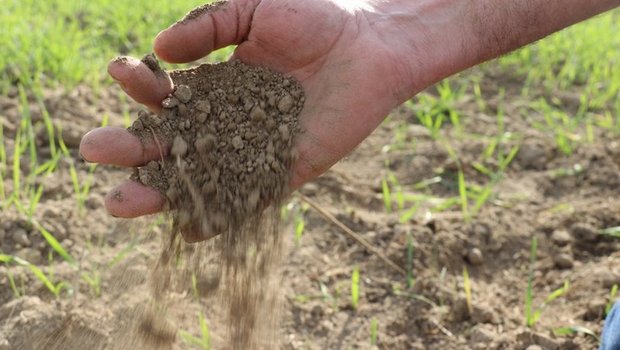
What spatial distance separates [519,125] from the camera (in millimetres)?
3627

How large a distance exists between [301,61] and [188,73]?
1.02 ft

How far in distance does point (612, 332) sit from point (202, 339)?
1.07 m

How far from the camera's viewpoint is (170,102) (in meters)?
2.01

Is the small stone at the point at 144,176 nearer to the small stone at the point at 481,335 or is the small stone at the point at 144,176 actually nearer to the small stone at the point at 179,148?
the small stone at the point at 179,148

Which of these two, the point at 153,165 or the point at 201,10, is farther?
the point at 201,10

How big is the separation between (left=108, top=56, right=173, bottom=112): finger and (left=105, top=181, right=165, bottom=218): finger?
271mm

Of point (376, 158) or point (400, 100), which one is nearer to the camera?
point (400, 100)

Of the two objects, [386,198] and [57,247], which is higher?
[386,198]

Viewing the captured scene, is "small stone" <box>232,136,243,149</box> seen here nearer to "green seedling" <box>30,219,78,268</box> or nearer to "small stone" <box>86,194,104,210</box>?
"green seedling" <box>30,219,78,268</box>

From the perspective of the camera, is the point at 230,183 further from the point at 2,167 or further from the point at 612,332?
the point at 2,167

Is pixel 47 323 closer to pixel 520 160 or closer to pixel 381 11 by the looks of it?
pixel 381 11

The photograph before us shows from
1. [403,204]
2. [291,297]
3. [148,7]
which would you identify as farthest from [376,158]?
[148,7]

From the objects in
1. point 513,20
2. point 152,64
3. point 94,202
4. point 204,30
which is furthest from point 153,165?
point 513,20

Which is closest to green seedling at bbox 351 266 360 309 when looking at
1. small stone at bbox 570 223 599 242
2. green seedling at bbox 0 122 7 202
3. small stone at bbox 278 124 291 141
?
small stone at bbox 278 124 291 141
